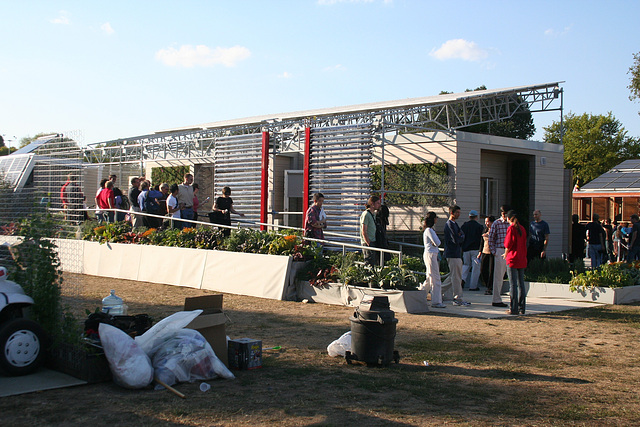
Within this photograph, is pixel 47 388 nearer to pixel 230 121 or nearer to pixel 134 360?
pixel 134 360

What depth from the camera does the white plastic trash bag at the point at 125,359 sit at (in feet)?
18.6

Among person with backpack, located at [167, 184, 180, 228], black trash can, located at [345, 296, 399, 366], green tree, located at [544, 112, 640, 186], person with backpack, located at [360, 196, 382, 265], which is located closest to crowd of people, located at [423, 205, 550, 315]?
person with backpack, located at [360, 196, 382, 265]

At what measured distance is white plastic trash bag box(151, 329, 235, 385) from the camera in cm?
586

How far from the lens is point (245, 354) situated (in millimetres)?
6480

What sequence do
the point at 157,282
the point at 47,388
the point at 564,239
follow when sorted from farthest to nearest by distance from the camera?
the point at 564,239
the point at 157,282
the point at 47,388

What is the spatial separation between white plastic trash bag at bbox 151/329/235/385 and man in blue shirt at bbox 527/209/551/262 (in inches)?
382

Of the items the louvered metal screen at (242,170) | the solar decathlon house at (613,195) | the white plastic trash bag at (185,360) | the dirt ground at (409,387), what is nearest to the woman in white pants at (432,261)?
the dirt ground at (409,387)

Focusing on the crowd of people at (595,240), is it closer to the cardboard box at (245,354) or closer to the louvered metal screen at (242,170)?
the louvered metal screen at (242,170)

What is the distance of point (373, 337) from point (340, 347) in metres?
0.57

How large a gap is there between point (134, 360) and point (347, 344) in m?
2.40

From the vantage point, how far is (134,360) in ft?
18.9

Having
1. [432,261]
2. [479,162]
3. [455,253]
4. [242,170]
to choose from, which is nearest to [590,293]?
[455,253]

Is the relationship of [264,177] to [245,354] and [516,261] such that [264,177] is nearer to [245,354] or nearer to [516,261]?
[516,261]

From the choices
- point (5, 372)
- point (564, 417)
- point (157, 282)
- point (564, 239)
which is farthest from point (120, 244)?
point (564, 239)
